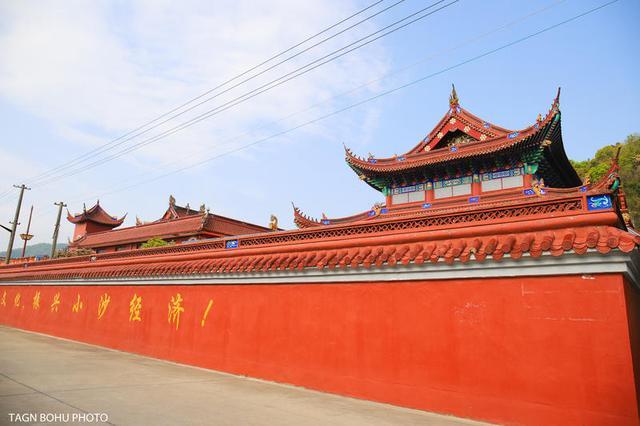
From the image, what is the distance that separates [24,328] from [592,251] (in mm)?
20614

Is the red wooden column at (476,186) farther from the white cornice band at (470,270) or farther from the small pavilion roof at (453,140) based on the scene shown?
the white cornice band at (470,270)

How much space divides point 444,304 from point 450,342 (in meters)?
0.52

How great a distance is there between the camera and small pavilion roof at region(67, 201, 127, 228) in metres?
28.9

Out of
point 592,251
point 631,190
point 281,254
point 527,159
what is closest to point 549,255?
point 592,251

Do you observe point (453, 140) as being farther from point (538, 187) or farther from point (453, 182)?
point (538, 187)

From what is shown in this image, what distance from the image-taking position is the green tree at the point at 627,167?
33156 mm

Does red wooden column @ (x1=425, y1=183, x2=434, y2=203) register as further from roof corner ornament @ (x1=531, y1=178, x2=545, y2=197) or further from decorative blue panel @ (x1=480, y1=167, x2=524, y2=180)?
roof corner ornament @ (x1=531, y1=178, x2=545, y2=197)

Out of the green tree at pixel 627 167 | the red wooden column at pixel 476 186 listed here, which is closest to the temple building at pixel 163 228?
the red wooden column at pixel 476 186

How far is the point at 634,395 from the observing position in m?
4.47

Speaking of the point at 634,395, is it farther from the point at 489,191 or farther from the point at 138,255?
the point at 138,255

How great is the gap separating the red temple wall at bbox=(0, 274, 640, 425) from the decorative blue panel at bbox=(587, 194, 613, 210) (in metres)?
0.95

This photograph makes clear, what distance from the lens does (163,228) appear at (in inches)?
805

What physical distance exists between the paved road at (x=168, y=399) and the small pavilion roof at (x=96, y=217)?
21883 mm

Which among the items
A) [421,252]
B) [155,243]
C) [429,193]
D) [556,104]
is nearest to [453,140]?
[429,193]
